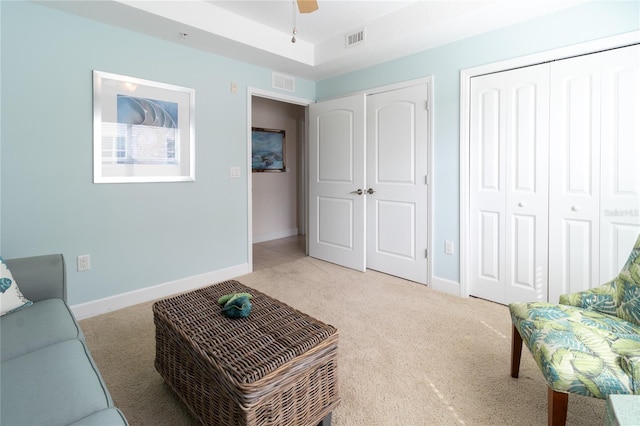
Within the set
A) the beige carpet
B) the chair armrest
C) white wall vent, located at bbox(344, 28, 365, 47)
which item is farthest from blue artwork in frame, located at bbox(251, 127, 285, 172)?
the chair armrest

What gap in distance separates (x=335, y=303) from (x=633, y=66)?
8.82 feet

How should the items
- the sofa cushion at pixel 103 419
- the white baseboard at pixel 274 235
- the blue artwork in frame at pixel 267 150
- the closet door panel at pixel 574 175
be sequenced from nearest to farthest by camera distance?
the sofa cushion at pixel 103 419
the closet door panel at pixel 574 175
the blue artwork in frame at pixel 267 150
the white baseboard at pixel 274 235

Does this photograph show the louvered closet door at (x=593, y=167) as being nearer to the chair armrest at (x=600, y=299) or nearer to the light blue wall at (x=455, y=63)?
the light blue wall at (x=455, y=63)

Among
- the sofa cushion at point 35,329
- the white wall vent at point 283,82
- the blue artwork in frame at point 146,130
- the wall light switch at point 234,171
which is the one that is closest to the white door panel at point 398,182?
the white wall vent at point 283,82

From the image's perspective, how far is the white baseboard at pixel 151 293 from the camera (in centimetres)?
254

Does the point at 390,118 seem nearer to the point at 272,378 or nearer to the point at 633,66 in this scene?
the point at 633,66

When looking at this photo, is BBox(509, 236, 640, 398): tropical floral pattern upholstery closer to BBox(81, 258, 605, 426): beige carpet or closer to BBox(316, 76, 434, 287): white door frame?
BBox(81, 258, 605, 426): beige carpet

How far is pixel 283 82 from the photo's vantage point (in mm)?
3834

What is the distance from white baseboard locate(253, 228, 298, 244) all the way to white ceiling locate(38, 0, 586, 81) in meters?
2.83

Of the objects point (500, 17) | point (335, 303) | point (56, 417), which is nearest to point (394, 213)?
point (335, 303)

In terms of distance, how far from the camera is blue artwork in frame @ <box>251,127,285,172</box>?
5.27m

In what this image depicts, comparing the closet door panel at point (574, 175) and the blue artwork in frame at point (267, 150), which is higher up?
the blue artwork in frame at point (267, 150)

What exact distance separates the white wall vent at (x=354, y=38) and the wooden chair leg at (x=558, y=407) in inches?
120

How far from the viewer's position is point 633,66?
2.11 metres
